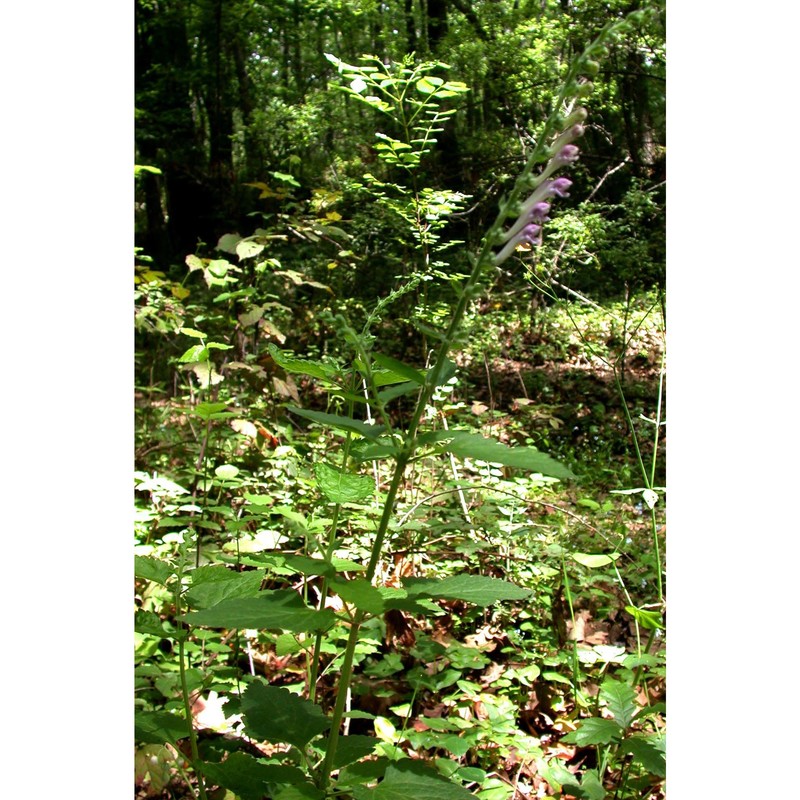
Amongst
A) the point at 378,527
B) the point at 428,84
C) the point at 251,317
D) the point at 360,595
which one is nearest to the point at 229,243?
the point at 251,317

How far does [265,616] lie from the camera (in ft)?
1.75

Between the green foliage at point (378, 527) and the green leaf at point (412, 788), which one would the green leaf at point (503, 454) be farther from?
the green leaf at point (412, 788)

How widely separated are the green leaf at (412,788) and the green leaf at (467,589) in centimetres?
15

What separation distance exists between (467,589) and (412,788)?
0.16 m

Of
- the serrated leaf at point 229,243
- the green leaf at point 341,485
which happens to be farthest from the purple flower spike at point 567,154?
the serrated leaf at point 229,243

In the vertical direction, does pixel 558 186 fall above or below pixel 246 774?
above

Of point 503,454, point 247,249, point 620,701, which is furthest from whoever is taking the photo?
point 247,249

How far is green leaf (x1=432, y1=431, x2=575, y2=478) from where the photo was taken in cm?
45

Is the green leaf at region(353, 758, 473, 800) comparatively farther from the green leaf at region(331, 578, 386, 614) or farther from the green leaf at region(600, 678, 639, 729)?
the green leaf at region(600, 678, 639, 729)

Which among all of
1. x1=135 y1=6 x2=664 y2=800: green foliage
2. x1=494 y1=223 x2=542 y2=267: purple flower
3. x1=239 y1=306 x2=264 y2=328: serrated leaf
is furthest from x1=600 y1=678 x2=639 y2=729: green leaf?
x1=239 y1=306 x2=264 y2=328: serrated leaf

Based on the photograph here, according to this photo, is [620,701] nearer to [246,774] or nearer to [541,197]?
[246,774]

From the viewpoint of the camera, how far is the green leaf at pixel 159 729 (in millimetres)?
766

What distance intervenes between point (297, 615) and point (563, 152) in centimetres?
41

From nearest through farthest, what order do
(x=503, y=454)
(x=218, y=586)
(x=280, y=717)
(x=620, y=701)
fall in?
1. (x=503, y=454)
2. (x=280, y=717)
3. (x=218, y=586)
4. (x=620, y=701)
